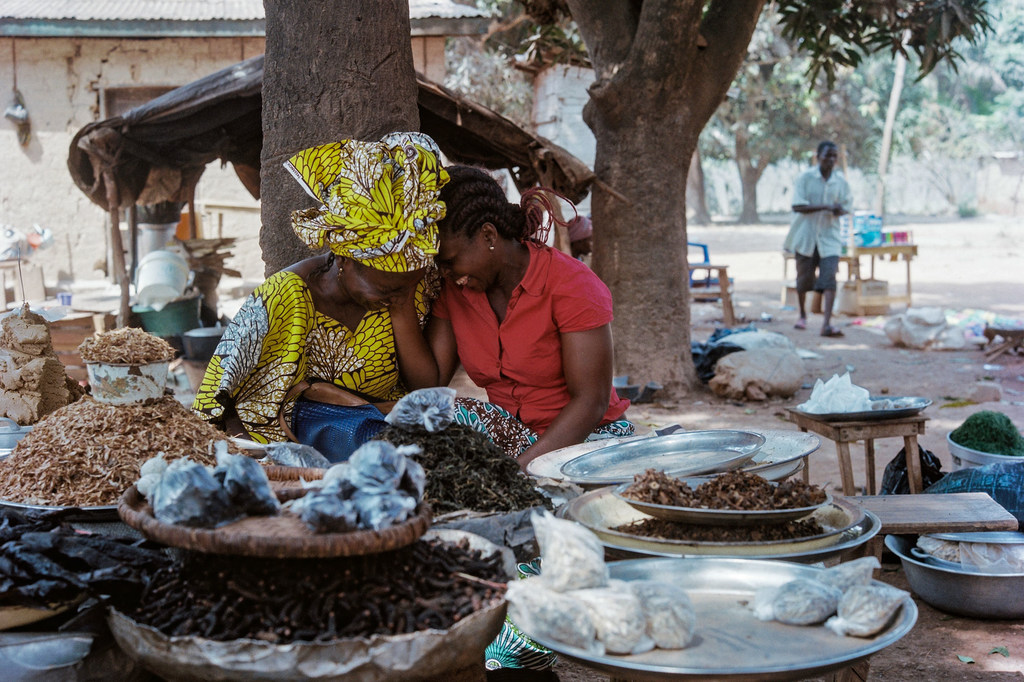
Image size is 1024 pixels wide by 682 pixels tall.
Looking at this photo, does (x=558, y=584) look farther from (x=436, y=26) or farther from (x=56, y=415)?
(x=436, y=26)

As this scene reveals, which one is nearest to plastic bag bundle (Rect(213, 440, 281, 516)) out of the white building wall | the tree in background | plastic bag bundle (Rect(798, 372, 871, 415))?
plastic bag bundle (Rect(798, 372, 871, 415))

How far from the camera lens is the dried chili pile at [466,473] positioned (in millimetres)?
2207

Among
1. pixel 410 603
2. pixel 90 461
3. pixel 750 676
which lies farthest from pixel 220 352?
pixel 750 676

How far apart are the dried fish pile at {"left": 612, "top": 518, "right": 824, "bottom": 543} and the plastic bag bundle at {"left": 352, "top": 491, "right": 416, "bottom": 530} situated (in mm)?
637

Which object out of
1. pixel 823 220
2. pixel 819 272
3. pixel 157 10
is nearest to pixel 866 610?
pixel 823 220

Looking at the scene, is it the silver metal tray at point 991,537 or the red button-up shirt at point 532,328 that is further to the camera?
the silver metal tray at point 991,537

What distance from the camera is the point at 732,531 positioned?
204 centimetres

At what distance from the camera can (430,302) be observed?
126 inches

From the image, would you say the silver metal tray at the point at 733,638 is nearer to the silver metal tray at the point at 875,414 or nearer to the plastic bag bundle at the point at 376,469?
the plastic bag bundle at the point at 376,469

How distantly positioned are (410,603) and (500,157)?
4.71 metres

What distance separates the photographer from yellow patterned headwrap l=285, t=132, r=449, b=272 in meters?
2.62

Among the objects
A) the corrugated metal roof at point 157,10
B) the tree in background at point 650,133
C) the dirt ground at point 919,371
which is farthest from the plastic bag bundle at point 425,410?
the corrugated metal roof at point 157,10

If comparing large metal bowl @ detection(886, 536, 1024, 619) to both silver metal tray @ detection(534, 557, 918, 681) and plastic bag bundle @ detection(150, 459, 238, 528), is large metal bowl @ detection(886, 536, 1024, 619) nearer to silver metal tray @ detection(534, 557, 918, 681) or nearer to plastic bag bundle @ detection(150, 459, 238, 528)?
silver metal tray @ detection(534, 557, 918, 681)

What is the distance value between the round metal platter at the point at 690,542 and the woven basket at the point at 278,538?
522 mm
